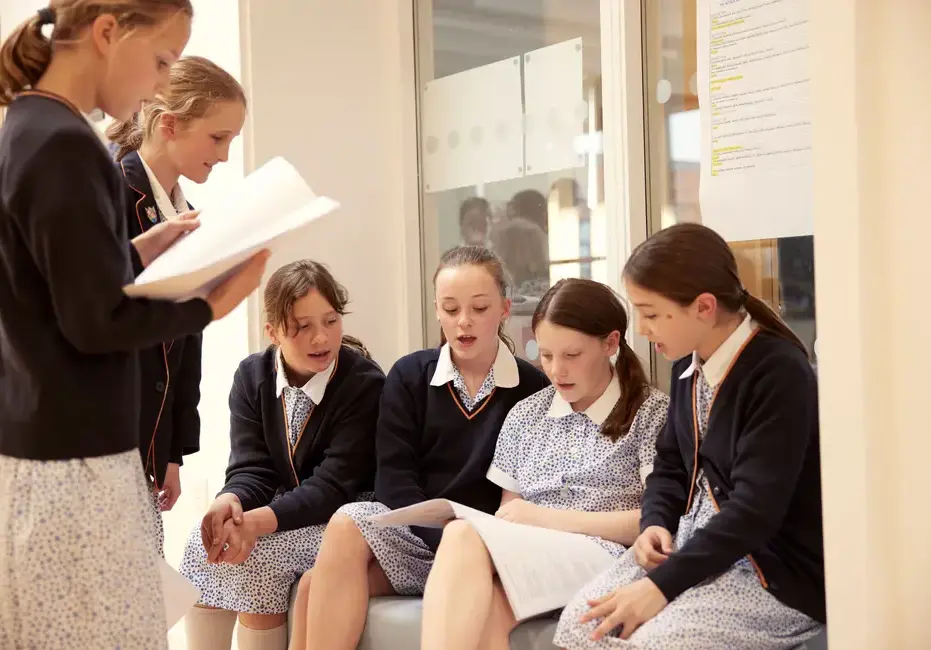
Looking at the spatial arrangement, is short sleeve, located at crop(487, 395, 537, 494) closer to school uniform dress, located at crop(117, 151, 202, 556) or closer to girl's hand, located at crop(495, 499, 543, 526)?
girl's hand, located at crop(495, 499, 543, 526)

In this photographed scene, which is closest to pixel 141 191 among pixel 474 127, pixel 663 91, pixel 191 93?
pixel 191 93

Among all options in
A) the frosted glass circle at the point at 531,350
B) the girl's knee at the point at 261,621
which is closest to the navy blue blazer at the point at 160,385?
the girl's knee at the point at 261,621

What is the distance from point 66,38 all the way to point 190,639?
1455mm

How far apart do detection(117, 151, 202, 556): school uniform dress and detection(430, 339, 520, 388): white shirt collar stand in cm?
54

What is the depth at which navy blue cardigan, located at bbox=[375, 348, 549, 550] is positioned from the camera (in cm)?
217

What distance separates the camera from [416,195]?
10.5ft

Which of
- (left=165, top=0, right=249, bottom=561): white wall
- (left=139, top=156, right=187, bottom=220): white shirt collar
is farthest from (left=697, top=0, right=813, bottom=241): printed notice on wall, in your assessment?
(left=165, top=0, right=249, bottom=561): white wall

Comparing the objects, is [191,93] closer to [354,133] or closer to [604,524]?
[604,524]

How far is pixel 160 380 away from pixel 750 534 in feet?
3.26

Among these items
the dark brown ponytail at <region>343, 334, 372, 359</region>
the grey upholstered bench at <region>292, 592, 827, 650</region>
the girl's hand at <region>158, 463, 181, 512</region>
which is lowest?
the grey upholstered bench at <region>292, 592, 827, 650</region>

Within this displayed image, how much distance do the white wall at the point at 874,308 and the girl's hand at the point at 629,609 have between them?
10.9 inches

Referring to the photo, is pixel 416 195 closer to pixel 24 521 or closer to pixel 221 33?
pixel 221 33

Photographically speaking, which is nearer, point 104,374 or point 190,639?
point 104,374

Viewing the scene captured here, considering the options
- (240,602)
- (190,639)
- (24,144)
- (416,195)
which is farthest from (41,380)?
(416,195)
